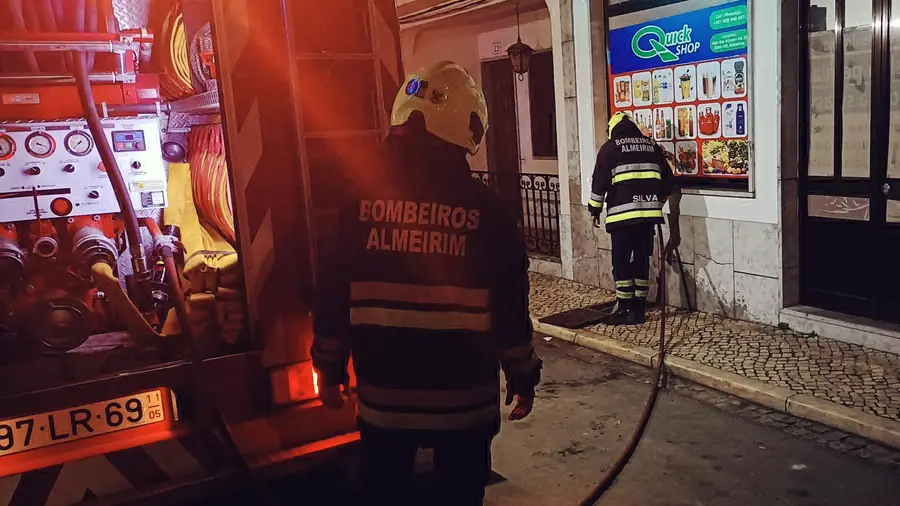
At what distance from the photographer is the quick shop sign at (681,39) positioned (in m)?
6.89

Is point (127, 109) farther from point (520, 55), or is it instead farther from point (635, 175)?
point (520, 55)

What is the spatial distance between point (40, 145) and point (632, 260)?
5.24m

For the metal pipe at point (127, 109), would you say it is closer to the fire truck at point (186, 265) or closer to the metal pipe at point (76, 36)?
the fire truck at point (186, 265)

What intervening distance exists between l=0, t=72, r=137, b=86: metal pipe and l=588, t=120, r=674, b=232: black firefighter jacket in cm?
451

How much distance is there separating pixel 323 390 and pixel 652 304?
5.56m

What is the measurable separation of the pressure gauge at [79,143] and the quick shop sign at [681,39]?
5362mm

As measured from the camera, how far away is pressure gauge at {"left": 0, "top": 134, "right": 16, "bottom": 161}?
3582 millimetres

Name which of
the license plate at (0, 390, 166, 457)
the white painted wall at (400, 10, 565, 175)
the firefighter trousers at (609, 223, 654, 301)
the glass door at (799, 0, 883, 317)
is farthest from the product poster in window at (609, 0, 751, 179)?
the license plate at (0, 390, 166, 457)

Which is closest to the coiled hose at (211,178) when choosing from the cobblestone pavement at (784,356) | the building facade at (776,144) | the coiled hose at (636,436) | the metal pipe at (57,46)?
the metal pipe at (57,46)

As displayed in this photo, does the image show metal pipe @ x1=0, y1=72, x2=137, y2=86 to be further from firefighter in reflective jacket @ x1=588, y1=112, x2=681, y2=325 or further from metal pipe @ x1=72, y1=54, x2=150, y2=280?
firefighter in reflective jacket @ x1=588, y1=112, x2=681, y2=325

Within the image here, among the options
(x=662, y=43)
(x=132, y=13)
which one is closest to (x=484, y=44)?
(x=662, y=43)

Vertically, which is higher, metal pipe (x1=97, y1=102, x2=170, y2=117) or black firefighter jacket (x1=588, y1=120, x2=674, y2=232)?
metal pipe (x1=97, y1=102, x2=170, y2=117)

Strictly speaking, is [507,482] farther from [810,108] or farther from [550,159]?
[550,159]

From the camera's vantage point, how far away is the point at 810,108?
6621mm
